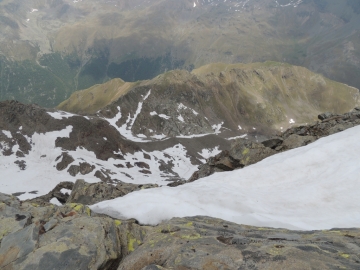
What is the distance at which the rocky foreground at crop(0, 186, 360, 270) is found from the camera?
27.8 feet

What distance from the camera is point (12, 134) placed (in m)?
102

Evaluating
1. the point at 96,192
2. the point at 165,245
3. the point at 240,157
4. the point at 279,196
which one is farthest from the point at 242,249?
the point at 96,192

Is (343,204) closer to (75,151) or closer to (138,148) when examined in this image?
(75,151)

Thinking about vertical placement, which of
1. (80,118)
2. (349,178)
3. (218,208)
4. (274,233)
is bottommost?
(274,233)

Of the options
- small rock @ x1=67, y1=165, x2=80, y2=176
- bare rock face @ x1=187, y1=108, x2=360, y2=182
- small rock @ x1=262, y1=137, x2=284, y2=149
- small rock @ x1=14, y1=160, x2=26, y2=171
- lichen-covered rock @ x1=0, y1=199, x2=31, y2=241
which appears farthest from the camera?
small rock @ x1=14, y1=160, x2=26, y2=171

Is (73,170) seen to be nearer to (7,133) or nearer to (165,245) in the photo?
(7,133)

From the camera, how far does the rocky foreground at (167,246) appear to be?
8.48m

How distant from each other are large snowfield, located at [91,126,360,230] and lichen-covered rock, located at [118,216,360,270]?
10.7 ft

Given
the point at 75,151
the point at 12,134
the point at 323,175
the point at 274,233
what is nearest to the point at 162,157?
the point at 75,151

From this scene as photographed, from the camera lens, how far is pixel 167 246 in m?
10.0

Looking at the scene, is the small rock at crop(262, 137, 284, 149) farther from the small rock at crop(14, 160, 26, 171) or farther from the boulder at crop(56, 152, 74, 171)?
the small rock at crop(14, 160, 26, 171)

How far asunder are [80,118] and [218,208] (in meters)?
113

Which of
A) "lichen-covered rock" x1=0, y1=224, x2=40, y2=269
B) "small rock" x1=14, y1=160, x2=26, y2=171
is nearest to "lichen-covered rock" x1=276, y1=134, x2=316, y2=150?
"lichen-covered rock" x1=0, y1=224, x2=40, y2=269

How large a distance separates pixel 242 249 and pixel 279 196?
1118 centimetres
